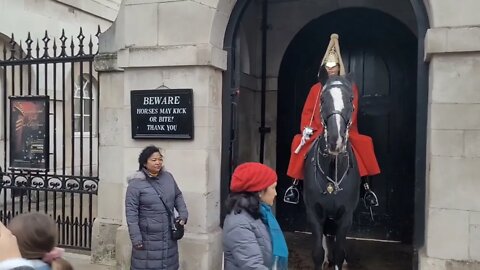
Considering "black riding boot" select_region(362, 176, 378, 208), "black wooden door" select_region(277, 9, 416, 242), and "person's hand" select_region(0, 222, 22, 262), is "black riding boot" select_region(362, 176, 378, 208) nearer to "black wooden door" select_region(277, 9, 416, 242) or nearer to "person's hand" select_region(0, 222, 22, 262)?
"black wooden door" select_region(277, 9, 416, 242)

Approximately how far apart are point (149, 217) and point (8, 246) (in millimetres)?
2755

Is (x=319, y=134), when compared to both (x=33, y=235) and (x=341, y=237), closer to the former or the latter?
(x=341, y=237)

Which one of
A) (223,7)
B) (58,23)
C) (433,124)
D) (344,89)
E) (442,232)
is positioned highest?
(58,23)

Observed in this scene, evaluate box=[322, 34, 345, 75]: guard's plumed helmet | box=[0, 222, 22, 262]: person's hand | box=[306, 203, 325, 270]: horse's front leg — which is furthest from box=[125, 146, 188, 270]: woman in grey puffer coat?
box=[0, 222, 22, 262]: person's hand

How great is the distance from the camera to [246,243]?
9.27 feet

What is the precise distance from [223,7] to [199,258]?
292cm

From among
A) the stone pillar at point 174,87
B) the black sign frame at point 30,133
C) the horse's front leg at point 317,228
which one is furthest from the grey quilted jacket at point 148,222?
the black sign frame at point 30,133

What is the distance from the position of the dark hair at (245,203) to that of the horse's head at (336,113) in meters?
1.72

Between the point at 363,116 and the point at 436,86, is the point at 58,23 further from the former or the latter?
the point at 436,86

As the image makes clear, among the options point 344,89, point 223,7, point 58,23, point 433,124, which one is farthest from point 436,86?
point 58,23

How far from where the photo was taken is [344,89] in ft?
15.6

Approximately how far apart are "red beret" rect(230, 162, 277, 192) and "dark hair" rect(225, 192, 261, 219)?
4cm

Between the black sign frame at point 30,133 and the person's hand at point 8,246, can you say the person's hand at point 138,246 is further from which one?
the black sign frame at point 30,133

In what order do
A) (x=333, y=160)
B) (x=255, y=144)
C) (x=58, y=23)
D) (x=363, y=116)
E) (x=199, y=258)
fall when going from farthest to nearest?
1. (x=58, y=23)
2. (x=255, y=144)
3. (x=363, y=116)
4. (x=199, y=258)
5. (x=333, y=160)
